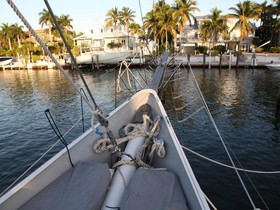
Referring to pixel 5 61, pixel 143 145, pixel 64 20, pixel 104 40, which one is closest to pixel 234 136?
pixel 143 145

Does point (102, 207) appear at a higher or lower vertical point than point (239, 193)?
higher

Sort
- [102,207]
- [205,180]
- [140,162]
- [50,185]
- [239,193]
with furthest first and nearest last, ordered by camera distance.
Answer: [205,180]
[239,193]
[140,162]
[50,185]
[102,207]

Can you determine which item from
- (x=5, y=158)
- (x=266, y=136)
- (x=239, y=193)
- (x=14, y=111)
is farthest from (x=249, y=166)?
(x=14, y=111)

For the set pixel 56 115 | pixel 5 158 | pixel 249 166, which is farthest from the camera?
pixel 56 115

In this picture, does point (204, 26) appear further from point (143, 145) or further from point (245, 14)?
point (143, 145)

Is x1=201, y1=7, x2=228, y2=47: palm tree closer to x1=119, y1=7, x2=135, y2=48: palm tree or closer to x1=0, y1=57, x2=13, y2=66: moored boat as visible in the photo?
x1=119, y1=7, x2=135, y2=48: palm tree

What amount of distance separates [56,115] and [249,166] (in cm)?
1264

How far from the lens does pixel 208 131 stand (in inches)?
480

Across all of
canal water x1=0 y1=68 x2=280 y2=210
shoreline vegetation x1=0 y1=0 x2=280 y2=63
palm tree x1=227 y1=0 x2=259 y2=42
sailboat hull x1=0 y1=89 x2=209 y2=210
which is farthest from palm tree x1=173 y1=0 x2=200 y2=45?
sailboat hull x1=0 y1=89 x2=209 y2=210

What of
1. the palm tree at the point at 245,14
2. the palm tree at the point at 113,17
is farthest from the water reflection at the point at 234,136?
the palm tree at the point at 113,17

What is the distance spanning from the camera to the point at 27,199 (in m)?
3.51

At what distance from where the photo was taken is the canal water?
769cm

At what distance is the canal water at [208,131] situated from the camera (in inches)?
303

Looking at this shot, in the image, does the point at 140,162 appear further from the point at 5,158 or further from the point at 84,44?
the point at 84,44
